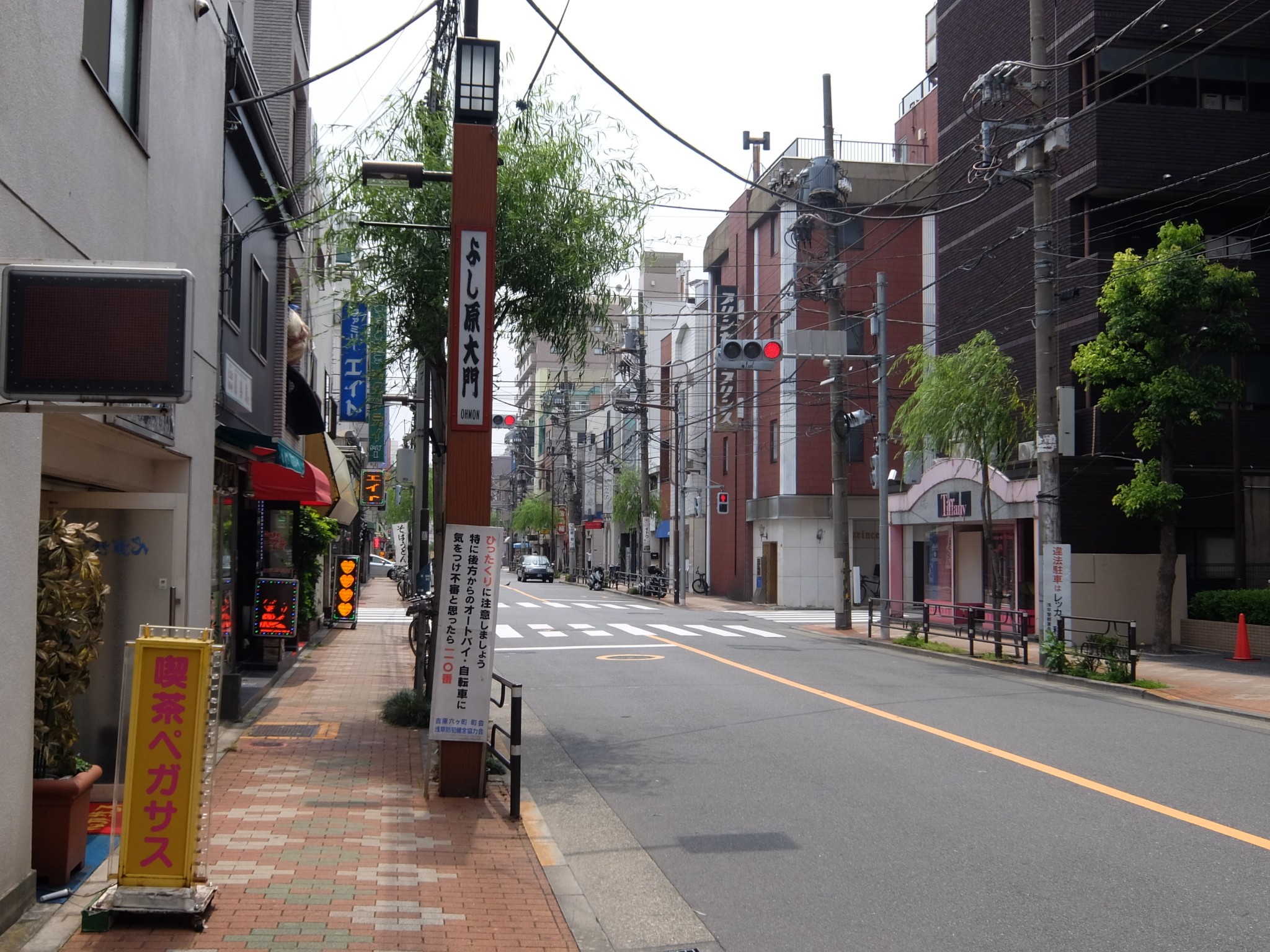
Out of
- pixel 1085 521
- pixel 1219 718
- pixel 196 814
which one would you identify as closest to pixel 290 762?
pixel 196 814

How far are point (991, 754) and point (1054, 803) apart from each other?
7.32 ft

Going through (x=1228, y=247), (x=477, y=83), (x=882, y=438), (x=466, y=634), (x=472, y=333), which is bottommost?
(x=466, y=634)

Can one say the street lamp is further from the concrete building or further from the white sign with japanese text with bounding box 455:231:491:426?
the concrete building

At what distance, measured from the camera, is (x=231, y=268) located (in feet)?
46.0

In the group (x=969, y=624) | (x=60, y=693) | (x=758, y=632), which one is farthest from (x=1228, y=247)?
(x=60, y=693)

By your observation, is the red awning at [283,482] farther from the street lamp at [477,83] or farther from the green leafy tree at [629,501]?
the green leafy tree at [629,501]

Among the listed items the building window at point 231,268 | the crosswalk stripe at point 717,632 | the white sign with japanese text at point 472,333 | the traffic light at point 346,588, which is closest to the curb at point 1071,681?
the crosswalk stripe at point 717,632

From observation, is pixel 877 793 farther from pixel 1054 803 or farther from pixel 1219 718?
pixel 1219 718

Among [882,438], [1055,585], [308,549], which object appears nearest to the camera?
[1055,585]

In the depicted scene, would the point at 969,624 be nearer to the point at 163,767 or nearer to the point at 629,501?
the point at 163,767

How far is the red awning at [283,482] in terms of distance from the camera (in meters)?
16.0

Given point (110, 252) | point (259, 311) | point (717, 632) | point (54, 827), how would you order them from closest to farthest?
1. point (54, 827)
2. point (110, 252)
3. point (259, 311)
4. point (717, 632)

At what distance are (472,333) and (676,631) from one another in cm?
2030

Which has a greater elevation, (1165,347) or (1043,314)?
(1043,314)
